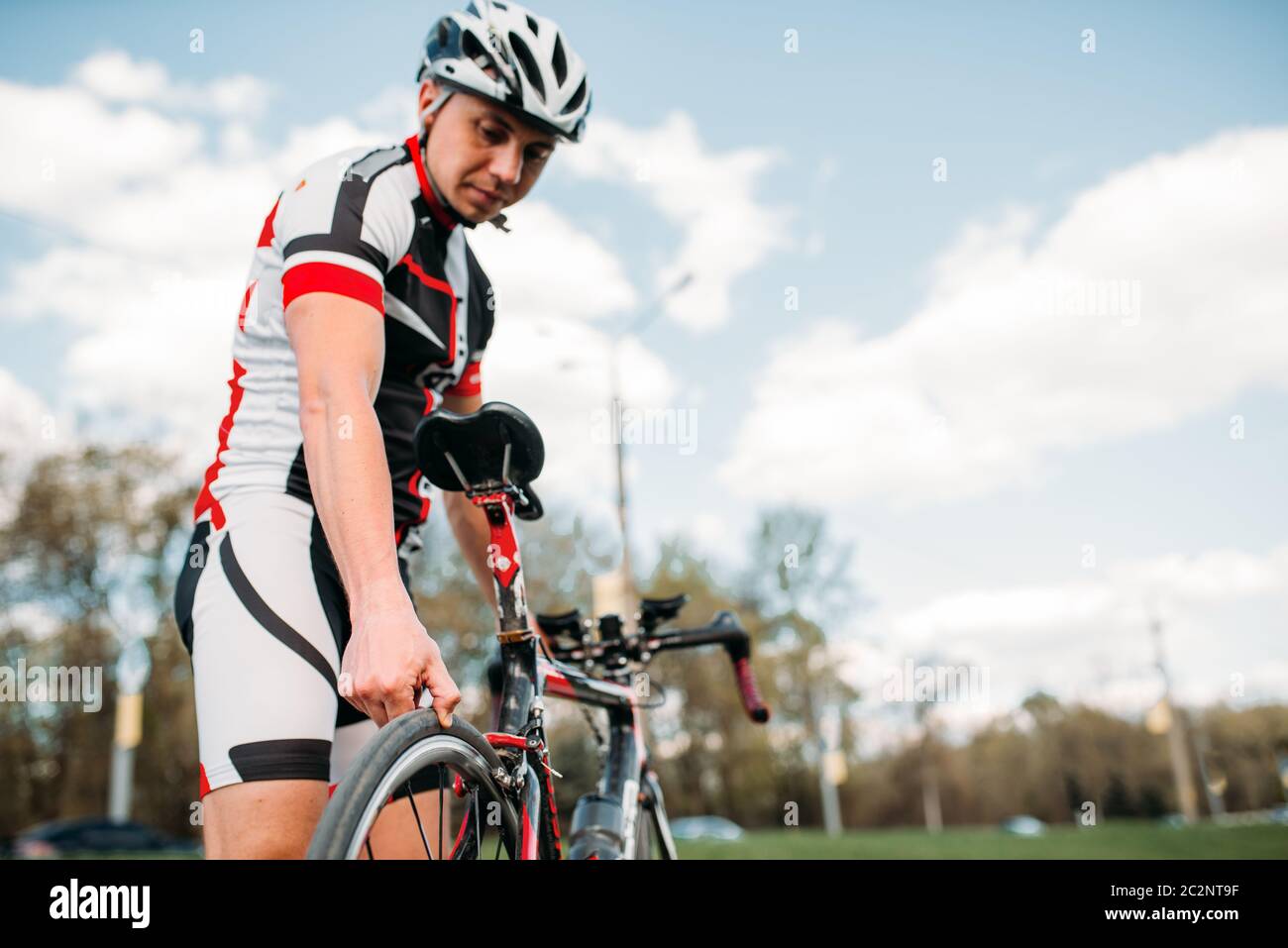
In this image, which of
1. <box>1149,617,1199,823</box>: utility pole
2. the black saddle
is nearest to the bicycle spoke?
the black saddle

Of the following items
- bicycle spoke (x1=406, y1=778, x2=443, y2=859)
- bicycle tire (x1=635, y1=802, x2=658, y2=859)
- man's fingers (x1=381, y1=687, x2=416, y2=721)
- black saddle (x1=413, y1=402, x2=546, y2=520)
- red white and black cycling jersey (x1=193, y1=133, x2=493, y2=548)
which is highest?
red white and black cycling jersey (x1=193, y1=133, x2=493, y2=548)

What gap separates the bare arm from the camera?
1385mm

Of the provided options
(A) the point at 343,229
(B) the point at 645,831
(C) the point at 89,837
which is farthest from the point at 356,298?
(C) the point at 89,837

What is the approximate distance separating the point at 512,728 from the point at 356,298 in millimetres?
882

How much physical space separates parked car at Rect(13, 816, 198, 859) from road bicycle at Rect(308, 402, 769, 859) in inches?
927

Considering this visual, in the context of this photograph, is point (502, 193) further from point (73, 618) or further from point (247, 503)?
point (73, 618)

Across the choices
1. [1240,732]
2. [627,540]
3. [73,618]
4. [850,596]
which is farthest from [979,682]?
[1240,732]

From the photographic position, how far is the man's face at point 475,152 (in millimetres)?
1915

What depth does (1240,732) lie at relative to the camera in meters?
48.2

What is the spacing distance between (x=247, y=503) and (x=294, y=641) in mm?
291

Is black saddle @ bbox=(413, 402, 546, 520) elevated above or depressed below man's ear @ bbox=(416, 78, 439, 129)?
below

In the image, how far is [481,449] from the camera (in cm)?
178

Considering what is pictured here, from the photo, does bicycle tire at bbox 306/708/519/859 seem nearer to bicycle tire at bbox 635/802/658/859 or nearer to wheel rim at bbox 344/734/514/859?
wheel rim at bbox 344/734/514/859

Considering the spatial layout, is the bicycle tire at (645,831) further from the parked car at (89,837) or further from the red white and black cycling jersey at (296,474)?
the parked car at (89,837)
